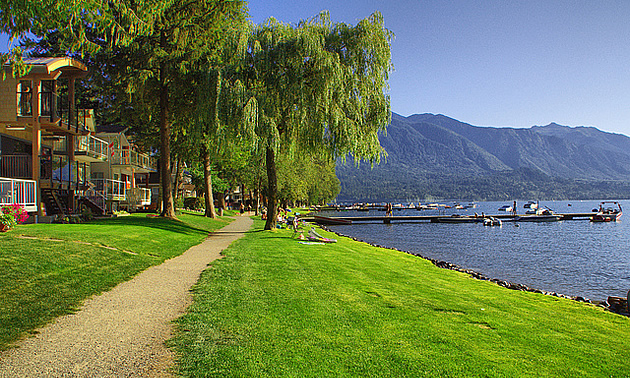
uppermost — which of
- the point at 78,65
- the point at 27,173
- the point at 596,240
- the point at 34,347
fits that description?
the point at 78,65

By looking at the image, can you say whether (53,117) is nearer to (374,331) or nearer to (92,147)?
(92,147)

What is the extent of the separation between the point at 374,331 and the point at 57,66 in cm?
2178

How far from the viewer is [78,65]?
22844 millimetres

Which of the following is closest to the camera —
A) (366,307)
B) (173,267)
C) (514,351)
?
(514,351)

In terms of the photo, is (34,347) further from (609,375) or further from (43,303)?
(609,375)

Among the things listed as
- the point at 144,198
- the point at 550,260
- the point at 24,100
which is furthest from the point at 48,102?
the point at 550,260

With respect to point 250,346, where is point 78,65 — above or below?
above

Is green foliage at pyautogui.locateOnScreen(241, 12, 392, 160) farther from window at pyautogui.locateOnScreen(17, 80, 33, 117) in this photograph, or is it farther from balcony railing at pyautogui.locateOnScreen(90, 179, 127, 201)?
balcony railing at pyautogui.locateOnScreen(90, 179, 127, 201)

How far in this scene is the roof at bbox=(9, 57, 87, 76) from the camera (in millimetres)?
20609

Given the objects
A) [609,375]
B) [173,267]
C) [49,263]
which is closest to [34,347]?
[49,263]

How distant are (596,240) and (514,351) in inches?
1755

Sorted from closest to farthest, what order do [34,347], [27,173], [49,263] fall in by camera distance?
[34,347] < [49,263] < [27,173]

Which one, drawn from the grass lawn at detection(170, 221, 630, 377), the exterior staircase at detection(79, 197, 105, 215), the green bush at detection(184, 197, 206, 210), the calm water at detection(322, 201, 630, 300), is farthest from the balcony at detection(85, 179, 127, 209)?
the calm water at detection(322, 201, 630, 300)

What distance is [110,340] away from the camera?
237 inches
